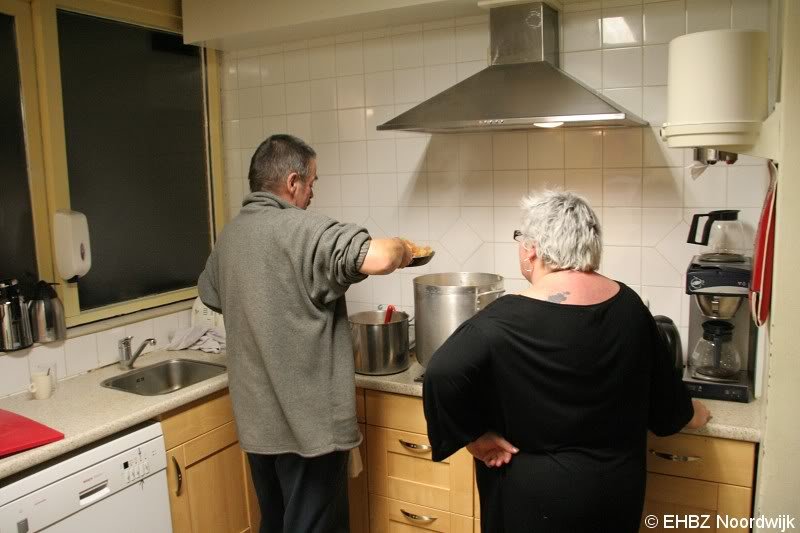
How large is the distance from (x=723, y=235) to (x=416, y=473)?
4.13 ft

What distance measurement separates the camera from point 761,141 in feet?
5.51

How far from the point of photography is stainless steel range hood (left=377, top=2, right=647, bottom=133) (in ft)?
6.46

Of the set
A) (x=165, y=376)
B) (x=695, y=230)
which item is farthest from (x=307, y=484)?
(x=695, y=230)

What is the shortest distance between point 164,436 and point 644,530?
1.48 meters

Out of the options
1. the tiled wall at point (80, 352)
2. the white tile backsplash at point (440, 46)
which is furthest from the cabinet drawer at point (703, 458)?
the tiled wall at point (80, 352)

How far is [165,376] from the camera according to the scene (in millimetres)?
2693

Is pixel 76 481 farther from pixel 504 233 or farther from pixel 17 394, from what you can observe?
pixel 504 233

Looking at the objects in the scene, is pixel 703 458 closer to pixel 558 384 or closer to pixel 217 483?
pixel 558 384

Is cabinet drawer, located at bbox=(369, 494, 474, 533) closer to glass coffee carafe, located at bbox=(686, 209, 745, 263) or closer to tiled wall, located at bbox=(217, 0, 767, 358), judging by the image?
tiled wall, located at bbox=(217, 0, 767, 358)

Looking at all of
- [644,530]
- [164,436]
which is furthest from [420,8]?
[644,530]

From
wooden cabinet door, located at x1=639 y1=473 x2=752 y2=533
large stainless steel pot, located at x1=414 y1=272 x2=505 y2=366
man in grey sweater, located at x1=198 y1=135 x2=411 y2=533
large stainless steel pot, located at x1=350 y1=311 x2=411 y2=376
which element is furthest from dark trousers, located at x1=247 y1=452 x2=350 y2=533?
wooden cabinet door, located at x1=639 y1=473 x2=752 y2=533

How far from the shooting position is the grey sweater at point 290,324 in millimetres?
1930

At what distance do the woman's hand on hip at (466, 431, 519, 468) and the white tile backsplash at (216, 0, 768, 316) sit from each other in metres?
0.98

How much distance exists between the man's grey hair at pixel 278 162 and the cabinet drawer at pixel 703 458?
1287 mm
